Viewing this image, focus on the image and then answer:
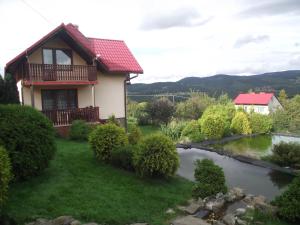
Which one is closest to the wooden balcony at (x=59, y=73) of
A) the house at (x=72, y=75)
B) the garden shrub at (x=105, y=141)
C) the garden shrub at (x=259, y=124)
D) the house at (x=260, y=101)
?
the house at (x=72, y=75)

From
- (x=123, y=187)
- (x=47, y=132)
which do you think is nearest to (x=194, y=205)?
→ (x=123, y=187)

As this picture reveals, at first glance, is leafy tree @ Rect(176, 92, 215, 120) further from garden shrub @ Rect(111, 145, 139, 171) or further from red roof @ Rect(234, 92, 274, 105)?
red roof @ Rect(234, 92, 274, 105)

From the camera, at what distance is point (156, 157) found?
8484mm

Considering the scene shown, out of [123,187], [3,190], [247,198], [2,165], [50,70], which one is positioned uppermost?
[50,70]

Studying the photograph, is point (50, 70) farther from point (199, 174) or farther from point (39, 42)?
point (199, 174)

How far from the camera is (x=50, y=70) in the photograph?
15320 millimetres

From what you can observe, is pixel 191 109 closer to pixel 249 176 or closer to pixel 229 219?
pixel 249 176

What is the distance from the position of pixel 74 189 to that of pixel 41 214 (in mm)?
1437

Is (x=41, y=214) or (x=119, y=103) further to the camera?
(x=119, y=103)

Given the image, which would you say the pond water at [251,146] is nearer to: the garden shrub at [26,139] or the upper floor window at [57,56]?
the upper floor window at [57,56]

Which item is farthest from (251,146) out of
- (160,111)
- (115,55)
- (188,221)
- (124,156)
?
(188,221)

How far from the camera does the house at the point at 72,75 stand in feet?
50.1

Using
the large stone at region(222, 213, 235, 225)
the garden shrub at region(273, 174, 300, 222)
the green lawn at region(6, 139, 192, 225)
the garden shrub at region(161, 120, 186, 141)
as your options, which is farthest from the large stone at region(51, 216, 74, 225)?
the garden shrub at region(161, 120, 186, 141)

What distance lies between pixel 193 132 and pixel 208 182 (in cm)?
1184
